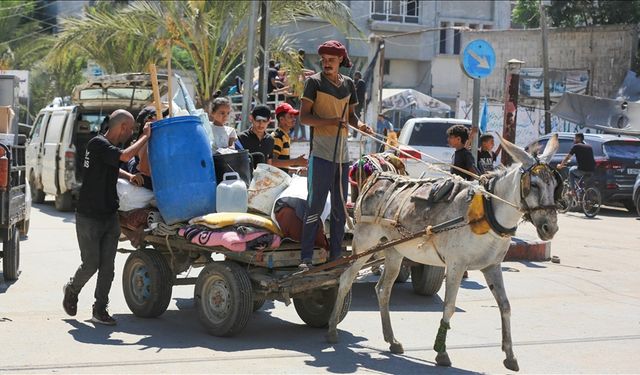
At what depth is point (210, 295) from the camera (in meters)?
8.85

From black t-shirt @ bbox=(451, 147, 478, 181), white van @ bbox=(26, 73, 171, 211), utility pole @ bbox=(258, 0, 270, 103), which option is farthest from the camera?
utility pole @ bbox=(258, 0, 270, 103)

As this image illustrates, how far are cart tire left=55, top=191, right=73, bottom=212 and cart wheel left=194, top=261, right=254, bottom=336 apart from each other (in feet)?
41.3

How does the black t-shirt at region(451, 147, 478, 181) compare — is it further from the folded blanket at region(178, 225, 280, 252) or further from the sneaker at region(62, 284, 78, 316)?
the sneaker at region(62, 284, 78, 316)

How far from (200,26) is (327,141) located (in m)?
15.1

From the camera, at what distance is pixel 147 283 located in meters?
9.64

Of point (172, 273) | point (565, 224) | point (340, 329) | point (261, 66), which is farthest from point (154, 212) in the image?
point (565, 224)

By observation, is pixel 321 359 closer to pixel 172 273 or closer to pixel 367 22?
pixel 172 273

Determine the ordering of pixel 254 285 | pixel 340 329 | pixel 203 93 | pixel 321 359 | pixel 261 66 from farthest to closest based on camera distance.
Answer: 1. pixel 203 93
2. pixel 261 66
3. pixel 340 329
4. pixel 254 285
5. pixel 321 359

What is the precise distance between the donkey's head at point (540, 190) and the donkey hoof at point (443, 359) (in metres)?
1.21

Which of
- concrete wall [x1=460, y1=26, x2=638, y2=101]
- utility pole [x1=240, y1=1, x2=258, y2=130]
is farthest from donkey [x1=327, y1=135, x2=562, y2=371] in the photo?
concrete wall [x1=460, y1=26, x2=638, y2=101]

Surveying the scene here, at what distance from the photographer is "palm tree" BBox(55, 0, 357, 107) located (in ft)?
75.9

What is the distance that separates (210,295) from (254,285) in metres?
0.45

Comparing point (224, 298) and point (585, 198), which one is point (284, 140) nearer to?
point (224, 298)

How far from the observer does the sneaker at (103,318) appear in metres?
9.13
